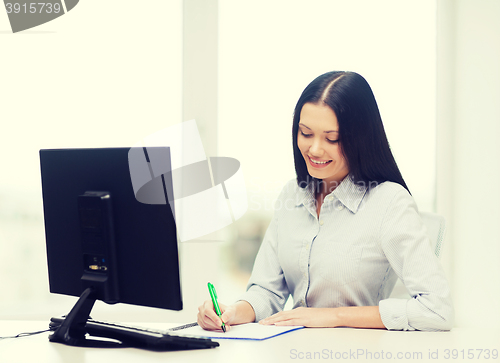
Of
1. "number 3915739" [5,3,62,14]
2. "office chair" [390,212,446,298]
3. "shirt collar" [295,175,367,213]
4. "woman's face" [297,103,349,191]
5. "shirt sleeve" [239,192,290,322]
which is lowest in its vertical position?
"shirt sleeve" [239,192,290,322]

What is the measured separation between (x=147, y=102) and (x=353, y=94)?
1475mm

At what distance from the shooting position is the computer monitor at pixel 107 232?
0.98m

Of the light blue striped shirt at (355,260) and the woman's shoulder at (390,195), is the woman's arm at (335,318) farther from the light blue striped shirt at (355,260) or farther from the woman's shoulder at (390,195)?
the woman's shoulder at (390,195)

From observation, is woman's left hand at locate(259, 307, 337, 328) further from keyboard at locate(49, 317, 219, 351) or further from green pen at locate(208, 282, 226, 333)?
keyboard at locate(49, 317, 219, 351)

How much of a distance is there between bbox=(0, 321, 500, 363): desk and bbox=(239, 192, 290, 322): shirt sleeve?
0.29 m

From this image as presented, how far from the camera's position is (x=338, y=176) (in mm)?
1504

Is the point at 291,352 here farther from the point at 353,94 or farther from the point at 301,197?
the point at 353,94

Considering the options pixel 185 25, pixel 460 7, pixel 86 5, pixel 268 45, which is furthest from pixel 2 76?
pixel 460 7

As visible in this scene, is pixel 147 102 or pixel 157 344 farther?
pixel 147 102

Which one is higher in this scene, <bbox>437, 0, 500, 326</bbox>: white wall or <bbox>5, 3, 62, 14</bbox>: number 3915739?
<bbox>5, 3, 62, 14</bbox>: number 3915739

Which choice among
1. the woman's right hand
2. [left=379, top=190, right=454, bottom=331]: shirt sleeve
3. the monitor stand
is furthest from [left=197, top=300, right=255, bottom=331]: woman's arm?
[left=379, top=190, right=454, bottom=331]: shirt sleeve

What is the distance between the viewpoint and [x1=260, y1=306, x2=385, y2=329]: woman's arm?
1.19 metres

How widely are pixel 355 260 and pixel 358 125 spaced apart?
408 mm

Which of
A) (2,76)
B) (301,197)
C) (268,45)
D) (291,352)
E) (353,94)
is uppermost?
(268,45)
